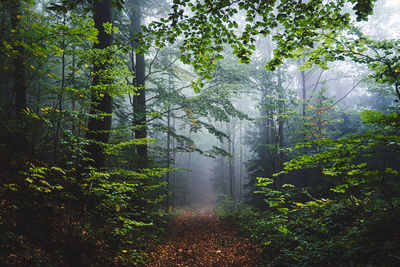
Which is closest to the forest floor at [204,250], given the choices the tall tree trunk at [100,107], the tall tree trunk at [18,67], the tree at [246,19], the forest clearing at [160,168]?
the forest clearing at [160,168]

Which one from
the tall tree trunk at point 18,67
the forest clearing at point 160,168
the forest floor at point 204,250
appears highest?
the tall tree trunk at point 18,67

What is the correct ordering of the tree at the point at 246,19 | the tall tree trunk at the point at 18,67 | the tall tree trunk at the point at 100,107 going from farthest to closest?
the tall tree trunk at the point at 18,67, the tall tree trunk at the point at 100,107, the tree at the point at 246,19

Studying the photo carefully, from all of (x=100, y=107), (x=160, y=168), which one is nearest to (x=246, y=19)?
(x=160, y=168)

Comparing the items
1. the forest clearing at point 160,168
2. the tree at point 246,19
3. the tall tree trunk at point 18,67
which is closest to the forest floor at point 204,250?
the forest clearing at point 160,168

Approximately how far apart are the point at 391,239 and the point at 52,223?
5928 mm

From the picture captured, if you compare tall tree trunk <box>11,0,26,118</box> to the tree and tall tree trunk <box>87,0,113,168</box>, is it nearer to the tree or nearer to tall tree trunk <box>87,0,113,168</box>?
tall tree trunk <box>87,0,113,168</box>

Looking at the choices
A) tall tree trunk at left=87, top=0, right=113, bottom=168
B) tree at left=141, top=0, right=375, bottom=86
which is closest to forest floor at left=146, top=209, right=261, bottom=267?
tall tree trunk at left=87, top=0, right=113, bottom=168

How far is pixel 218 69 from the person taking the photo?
9859 millimetres

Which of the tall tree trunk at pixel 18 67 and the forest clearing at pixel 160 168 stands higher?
the tall tree trunk at pixel 18 67

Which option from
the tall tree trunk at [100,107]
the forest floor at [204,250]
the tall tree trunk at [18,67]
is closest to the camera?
the tall tree trunk at [100,107]

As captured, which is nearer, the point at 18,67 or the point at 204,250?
the point at 204,250

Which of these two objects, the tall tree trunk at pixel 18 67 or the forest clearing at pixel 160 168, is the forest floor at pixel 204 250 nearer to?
the forest clearing at pixel 160 168

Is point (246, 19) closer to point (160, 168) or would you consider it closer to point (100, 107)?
point (160, 168)

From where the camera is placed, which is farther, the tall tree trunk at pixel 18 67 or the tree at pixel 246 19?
the tall tree trunk at pixel 18 67
